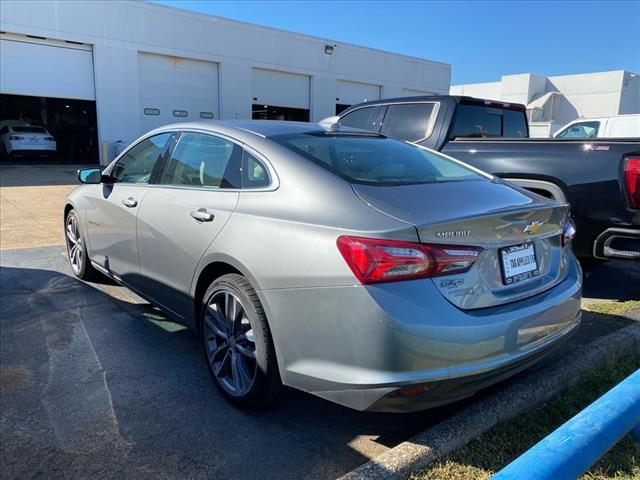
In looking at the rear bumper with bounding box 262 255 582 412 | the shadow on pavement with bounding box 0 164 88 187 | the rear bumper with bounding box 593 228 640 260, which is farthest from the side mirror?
the shadow on pavement with bounding box 0 164 88 187

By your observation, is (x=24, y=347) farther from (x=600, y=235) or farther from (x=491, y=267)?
(x=600, y=235)

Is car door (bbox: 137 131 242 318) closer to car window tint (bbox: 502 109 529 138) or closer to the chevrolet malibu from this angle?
the chevrolet malibu

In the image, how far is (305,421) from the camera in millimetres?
2906

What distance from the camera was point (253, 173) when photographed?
3014 millimetres

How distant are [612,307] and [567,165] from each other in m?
1.32

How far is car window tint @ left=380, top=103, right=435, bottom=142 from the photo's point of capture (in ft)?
20.4

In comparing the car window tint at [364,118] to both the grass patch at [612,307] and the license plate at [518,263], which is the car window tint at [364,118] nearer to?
the grass patch at [612,307]

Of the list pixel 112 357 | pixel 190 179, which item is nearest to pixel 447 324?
pixel 190 179

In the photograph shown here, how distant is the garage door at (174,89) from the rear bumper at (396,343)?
20183 mm

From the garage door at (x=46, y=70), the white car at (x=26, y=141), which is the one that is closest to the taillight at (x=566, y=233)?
the garage door at (x=46, y=70)

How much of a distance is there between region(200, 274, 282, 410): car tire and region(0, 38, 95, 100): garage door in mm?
19237

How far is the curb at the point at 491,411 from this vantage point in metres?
2.28

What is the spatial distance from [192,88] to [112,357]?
791 inches

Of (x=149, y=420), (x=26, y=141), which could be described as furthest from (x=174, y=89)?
(x=149, y=420)
